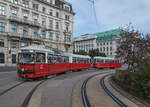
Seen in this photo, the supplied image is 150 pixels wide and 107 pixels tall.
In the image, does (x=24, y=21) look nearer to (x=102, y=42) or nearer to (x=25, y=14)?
(x=25, y=14)

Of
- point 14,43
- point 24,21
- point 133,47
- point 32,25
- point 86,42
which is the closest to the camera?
point 133,47

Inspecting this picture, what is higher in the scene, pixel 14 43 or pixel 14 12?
pixel 14 12

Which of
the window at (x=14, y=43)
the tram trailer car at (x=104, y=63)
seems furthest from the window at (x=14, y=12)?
the tram trailer car at (x=104, y=63)

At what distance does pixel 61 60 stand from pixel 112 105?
457 inches

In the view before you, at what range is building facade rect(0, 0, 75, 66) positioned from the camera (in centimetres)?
3122

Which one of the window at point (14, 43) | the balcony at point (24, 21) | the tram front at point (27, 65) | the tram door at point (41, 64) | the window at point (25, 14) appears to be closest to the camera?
the tram front at point (27, 65)

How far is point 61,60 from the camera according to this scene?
16578 millimetres

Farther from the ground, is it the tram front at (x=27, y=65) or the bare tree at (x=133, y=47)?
the bare tree at (x=133, y=47)

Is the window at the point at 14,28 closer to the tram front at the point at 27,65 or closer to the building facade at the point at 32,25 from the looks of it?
the building facade at the point at 32,25

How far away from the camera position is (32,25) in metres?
36.4

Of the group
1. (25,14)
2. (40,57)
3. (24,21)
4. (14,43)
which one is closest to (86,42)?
(25,14)

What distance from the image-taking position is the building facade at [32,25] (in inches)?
1229

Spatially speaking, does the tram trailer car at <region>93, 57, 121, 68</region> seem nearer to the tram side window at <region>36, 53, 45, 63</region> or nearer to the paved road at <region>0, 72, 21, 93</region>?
the tram side window at <region>36, 53, 45, 63</region>

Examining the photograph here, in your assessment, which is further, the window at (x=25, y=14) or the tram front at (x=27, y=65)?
the window at (x=25, y=14)
